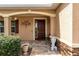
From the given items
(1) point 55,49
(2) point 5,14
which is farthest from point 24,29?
(1) point 55,49

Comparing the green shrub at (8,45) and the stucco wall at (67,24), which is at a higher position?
the stucco wall at (67,24)

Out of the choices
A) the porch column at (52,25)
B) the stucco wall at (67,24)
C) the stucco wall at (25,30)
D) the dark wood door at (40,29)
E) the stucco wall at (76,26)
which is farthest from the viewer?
the dark wood door at (40,29)

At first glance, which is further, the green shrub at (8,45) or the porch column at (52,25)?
the porch column at (52,25)

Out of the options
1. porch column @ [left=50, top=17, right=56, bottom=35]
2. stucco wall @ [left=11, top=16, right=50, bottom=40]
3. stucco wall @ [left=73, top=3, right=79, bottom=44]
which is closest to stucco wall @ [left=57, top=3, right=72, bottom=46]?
stucco wall @ [left=73, top=3, right=79, bottom=44]

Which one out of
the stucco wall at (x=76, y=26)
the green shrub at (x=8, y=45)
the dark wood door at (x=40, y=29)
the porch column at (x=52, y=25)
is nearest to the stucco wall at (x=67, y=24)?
the stucco wall at (x=76, y=26)

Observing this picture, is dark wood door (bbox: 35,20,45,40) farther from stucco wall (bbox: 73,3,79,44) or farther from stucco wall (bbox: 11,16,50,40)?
stucco wall (bbox: 73,3,79,44)

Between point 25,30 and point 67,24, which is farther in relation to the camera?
point 25,30

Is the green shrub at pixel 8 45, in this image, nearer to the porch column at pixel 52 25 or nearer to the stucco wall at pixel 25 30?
the porch column at pixel 52 25

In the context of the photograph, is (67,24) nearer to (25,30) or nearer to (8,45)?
(8,45)

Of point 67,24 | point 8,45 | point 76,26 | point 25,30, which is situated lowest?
point 8,45

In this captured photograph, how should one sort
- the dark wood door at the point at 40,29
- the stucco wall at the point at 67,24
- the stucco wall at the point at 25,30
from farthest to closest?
the dark wood door at the point at 40,29
the stucco wall at the point at 25,30
the stucco wall at the point at 67,24

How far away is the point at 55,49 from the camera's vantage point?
11.0 metres

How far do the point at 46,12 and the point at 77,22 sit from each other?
7112 millimetres

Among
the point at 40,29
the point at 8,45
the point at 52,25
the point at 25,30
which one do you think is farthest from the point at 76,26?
the point at 40,29
